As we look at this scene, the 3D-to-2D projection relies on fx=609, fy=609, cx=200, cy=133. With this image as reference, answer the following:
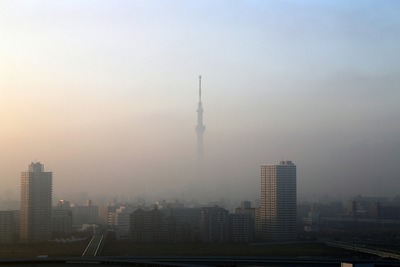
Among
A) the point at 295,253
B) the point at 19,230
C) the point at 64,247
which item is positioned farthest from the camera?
the point at 19,230

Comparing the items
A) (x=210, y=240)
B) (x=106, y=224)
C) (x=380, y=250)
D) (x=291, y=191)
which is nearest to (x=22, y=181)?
(x=106, y=224)

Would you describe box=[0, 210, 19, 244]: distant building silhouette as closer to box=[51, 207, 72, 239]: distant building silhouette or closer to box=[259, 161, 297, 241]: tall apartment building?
box=[51, 207, 72, 239]: distant building silhouette

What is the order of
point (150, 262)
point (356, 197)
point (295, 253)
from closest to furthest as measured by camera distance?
point (150, 262) → point (295, 253) → point (356, 197)

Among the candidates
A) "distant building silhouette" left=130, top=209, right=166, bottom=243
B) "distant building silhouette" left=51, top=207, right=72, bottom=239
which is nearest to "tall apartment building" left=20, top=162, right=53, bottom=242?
"distant building silhouette" left=51, top=207, right=72, bottom=239

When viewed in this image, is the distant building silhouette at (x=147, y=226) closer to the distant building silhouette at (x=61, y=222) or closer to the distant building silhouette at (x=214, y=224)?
the distant building silhouette at (x=214, y=224)

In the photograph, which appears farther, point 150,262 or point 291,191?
point 291,191

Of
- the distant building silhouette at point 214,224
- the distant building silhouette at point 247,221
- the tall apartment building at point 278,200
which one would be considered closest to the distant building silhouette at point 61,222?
the distant building silhouette at point 214,224

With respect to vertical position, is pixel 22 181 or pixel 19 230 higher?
pixel 22 181

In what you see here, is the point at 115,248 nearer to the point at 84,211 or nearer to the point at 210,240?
the point at 210,240
